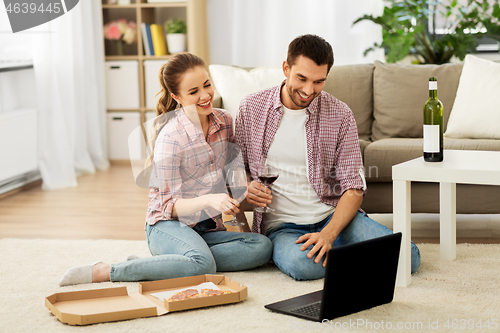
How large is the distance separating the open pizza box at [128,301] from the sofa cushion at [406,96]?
151 cm

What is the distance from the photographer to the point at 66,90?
408 cm

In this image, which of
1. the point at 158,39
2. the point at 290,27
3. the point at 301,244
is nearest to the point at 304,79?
the point at 301,244

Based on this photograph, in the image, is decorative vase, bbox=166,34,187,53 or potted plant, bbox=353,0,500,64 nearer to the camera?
potted plant, bbox=353,0,500,64

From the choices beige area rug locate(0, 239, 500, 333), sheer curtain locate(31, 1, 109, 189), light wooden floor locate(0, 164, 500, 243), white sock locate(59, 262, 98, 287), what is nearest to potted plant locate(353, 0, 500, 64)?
light wooden floor locate(0, 164, 500, 243)

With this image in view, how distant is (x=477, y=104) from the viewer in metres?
2.78

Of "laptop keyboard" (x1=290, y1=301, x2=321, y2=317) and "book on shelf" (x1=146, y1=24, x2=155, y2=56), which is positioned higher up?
"book on shelf" (x1=146, y1=24, x2=155, y2=56)

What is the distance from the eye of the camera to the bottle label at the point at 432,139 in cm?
179

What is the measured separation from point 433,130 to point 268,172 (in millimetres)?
540

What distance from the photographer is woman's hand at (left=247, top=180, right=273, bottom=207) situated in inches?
76.0

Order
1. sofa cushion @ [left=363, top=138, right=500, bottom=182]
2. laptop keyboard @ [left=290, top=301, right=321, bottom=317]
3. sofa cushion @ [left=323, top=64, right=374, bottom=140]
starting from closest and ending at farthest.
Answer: laptop keyboard @ [left=290, top=301, right=321, bottom=317] → sofa cushion @ [left=363, top=138, right=500, bottom=182] → sofa cushion @ [left=323, top=64, right=374, bottom=140]

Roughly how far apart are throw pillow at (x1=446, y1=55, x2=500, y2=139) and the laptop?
1.35 metres

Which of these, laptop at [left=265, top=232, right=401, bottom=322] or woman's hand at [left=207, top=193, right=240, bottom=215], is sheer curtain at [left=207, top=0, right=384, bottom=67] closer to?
woman's hand at [left=207, top=193, right=240, bottom=215]

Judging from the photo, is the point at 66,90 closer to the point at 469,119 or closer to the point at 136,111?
the point at 136,111

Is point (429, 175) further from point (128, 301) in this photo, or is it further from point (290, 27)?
point (290, 27)
